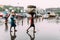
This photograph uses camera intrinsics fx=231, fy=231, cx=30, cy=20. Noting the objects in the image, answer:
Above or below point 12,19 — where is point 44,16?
below

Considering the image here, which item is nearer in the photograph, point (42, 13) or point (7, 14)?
point (7, 14)

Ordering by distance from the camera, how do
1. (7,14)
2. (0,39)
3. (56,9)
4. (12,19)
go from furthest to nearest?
(56,9) → (7,14) → (12,19) → (0,39)

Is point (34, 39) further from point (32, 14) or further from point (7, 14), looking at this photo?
point (7, 14)

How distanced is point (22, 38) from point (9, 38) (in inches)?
10.0

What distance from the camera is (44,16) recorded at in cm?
1052

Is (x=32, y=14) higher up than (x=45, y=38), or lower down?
higher up

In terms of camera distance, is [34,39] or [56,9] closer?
[34,39]

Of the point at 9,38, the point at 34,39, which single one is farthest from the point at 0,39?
the point at 34,39

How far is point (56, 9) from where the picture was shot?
30.9ft

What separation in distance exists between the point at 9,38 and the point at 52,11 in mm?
5367

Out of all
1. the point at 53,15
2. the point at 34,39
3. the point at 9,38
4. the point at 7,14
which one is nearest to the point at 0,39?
the point at 9,38

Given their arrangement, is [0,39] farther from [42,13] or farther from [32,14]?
[42,13]

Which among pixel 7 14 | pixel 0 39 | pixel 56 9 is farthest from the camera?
pixel 56 9

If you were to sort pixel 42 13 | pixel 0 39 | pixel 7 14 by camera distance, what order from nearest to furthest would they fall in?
pixel 0 39, pixel 7 14, pixel 42 13
